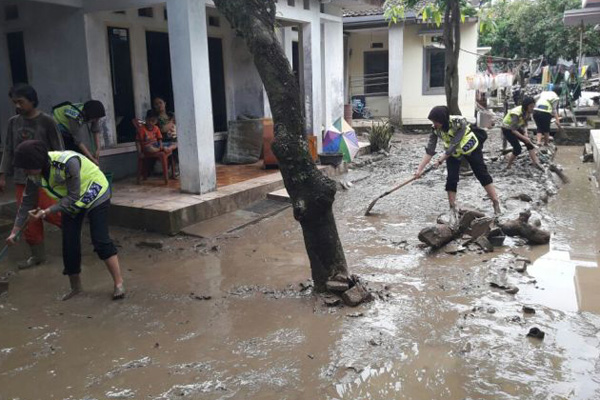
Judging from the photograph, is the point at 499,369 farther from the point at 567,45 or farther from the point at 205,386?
the point at 567,45

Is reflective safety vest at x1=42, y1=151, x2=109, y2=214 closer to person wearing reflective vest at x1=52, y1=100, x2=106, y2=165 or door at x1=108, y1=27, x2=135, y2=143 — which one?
person wearing reflective vest at x1=52, y1=100, x2=106, y2=165

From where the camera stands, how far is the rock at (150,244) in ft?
19.6

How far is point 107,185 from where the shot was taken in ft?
14.6

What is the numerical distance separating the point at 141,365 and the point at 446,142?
4.37m

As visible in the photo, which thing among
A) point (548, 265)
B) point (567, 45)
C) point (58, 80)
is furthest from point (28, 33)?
point (567, 45)

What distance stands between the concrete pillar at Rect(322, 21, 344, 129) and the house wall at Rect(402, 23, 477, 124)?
210 inches

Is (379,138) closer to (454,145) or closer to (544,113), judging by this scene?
(544,113)

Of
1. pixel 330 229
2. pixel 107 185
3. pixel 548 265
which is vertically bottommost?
pixel 548 265

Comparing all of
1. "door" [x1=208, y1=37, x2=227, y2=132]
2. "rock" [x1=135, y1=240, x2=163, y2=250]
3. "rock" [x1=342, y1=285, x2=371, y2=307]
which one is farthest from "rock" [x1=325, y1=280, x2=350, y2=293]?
"door" [x1=208, y1=37, x2=227, y2=132]

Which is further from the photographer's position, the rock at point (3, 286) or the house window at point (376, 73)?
the house window at point (376, 73)

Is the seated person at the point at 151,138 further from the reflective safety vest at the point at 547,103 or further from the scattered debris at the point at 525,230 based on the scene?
the reflective safety vest at the point at 547,103

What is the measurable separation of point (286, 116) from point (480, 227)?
2.74 metres

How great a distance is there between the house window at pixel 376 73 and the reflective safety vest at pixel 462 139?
40.7ft

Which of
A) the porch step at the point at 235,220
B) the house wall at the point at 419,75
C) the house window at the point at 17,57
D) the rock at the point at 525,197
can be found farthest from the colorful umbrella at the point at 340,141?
the house wall at the point at 419,75
